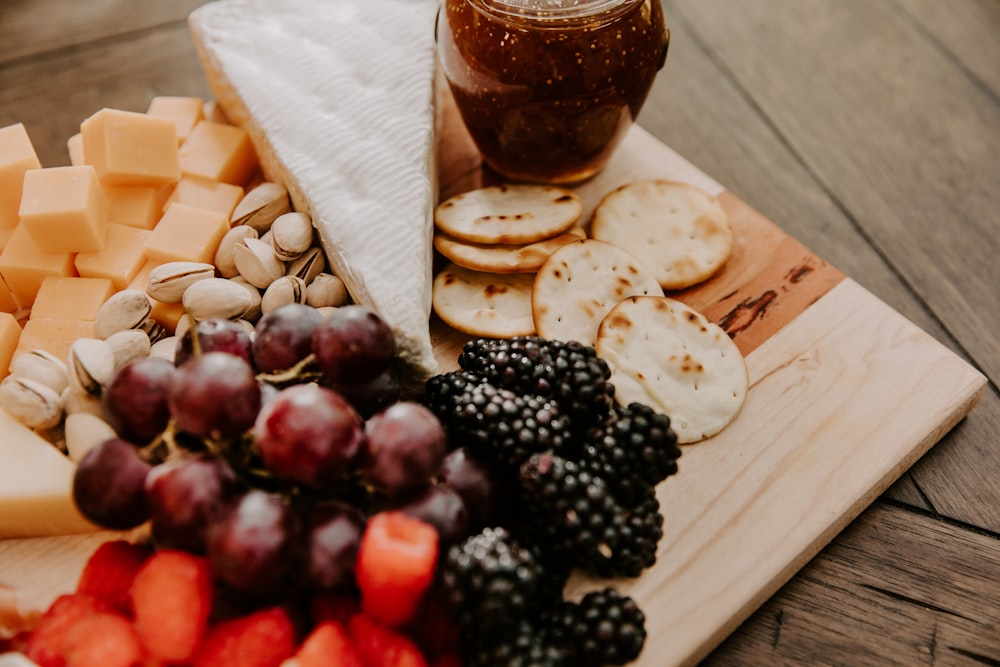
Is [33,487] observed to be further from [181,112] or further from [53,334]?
[181,112]

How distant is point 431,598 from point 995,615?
65 cm

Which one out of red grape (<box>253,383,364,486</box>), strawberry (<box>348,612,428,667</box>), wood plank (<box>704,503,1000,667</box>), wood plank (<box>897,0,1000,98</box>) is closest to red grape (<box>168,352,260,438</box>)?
red grape (<box>253,383,364,486</box>)

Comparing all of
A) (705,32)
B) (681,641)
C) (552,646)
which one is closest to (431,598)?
(552,646)

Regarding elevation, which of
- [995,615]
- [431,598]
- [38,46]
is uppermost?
[995,615]

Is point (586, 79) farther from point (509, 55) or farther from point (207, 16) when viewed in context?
point (207, 16)

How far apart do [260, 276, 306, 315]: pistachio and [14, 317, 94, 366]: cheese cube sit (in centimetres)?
23

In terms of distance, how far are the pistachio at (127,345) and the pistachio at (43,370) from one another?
0.06 meters

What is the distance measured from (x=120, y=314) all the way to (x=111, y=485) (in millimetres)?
311

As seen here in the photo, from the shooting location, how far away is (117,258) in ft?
3.74

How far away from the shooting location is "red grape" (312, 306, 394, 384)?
88 cm

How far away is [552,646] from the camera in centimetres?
81

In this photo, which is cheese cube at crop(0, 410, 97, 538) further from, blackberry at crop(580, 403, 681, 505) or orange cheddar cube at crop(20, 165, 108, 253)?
blackberry at crop(580, 403, 681, 505)

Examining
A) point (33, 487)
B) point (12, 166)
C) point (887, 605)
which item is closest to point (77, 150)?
point (12, 166)

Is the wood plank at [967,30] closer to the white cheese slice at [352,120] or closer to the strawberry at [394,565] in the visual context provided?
the white cheese slice at [352,120]
